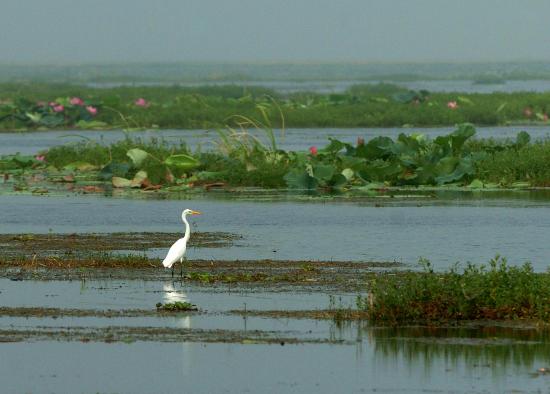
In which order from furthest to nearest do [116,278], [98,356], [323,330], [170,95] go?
[170,95]
[116,278]
[323,330]
[98,356]

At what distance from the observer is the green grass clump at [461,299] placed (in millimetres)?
13445

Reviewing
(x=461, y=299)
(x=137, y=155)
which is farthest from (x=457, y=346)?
(x=137, y=155)

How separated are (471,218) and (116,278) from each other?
26.9 feet

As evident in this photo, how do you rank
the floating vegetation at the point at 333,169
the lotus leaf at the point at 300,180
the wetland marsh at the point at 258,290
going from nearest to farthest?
the wetland marsh at the point at 258,290
the lotus leaf at the point at 300,180
the floating vegetation at the point at 333,169

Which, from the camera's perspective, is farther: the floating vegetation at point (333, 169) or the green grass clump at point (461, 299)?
the floating vegetation at point (333, 169)

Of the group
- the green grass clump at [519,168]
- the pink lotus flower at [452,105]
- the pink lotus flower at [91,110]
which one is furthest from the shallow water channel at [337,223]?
the pink lotus flower at [452,105]

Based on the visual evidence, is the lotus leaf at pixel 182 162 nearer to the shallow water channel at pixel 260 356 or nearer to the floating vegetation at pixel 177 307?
the shallow water channel at pixel 260 356

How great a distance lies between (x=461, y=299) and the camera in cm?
1348

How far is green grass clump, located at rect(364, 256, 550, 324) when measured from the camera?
13445 millimetres

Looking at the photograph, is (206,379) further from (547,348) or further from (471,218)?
(471,218)

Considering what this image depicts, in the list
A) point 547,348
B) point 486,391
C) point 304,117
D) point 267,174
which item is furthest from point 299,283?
point 304,117

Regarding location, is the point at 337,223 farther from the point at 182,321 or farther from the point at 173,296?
the point at 182,321

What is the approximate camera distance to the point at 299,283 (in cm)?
1591

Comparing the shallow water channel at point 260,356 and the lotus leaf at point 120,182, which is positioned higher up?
the shallow water channel at point 260,356
